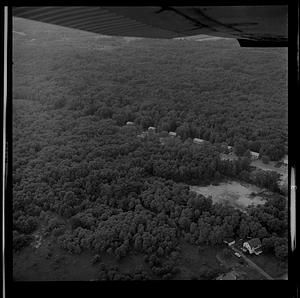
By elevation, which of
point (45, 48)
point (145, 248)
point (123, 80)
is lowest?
point (145, 248)

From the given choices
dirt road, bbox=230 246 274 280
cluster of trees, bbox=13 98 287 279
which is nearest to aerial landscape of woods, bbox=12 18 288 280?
cluster of trees, bbox=13 98 287 279

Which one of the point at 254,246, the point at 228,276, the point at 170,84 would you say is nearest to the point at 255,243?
the point at 254,246

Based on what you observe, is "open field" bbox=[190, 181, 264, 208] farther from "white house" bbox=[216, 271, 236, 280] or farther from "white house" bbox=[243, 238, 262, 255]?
"white house" bbox=[216, 271, 236, 280]

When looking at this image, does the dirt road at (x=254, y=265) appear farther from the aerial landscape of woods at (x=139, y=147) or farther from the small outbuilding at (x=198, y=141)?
the small outbuilding at (x=198, y=141)

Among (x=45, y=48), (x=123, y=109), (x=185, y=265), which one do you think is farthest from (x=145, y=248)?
(x=45, y=48)

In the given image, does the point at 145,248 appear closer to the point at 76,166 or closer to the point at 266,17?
the point at 76,166

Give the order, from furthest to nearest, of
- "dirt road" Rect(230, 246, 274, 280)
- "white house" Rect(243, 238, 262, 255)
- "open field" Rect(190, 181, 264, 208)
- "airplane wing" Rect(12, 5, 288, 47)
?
"open field" Rect(190, 181, 264, 208)
"white house" Rect(243, 238, 262, 255)
"dirt road" Rect(230, 246, 274, 280)
"airplane wing" Rect(12, 5, 288, 47)
